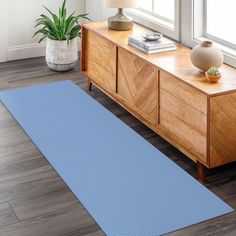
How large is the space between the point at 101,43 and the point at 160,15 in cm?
56

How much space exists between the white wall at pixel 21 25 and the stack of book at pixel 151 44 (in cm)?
181

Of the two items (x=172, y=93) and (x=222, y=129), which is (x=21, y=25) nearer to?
(x=172, y=93)

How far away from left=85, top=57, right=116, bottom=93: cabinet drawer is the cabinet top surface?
0.31 meters

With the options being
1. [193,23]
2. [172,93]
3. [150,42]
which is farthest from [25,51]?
[172,93]

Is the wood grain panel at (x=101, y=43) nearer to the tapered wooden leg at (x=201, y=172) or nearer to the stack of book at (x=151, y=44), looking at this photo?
the stack of book at (x=151, y=44)

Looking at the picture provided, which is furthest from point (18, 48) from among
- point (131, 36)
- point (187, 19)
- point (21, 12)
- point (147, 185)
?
point (147, 185)

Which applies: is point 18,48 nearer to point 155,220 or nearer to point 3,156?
point 3,156

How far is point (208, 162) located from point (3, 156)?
138 cm

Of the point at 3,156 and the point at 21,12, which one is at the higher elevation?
the point at 21,12

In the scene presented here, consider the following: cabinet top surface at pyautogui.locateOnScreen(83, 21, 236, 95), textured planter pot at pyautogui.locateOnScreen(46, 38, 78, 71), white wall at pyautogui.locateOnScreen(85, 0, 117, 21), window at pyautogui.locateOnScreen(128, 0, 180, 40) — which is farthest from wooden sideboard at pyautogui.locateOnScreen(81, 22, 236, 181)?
white wall at pyautogui.locateOnScreen(85, 0, 117, 21)

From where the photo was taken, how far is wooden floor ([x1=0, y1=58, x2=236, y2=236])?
3133mm

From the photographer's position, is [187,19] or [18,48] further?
[18,48]

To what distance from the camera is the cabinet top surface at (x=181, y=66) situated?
3557mm

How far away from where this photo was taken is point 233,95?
3.51 m
